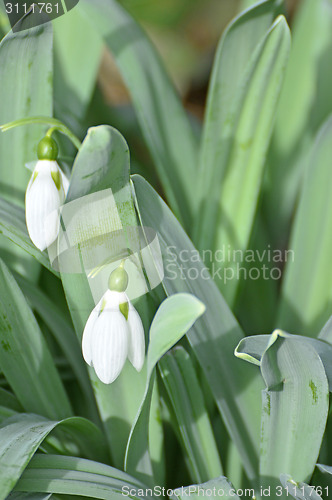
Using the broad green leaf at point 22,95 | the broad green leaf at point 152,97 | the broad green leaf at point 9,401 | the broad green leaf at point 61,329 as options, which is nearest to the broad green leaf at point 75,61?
the broad green leaf at point 152,97

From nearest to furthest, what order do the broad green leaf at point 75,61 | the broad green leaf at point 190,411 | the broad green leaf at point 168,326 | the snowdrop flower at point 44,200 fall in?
the broad green leaf at point 168,326 → the snowdrop flower at point 44,200 → the broad green leaf at point 190,411 → the broad green leaf at point 75,61

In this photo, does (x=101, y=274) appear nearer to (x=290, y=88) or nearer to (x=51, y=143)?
(x=51, y=143)

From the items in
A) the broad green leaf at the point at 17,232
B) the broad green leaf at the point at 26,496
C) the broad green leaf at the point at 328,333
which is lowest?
the broad green leaf at the point at 26,496

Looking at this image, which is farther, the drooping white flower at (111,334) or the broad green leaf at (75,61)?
the broad green leaf at (75,61)

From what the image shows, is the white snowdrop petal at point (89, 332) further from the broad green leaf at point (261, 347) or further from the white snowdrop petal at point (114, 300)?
the broad green leaf at point (261, 347)

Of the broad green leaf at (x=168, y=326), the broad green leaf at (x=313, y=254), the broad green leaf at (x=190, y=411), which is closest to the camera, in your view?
the broad green leaf at (x=168, y=326)

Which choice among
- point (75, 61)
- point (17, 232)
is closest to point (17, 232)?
point (17, 232)

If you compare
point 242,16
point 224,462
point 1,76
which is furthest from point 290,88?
point 224,462
